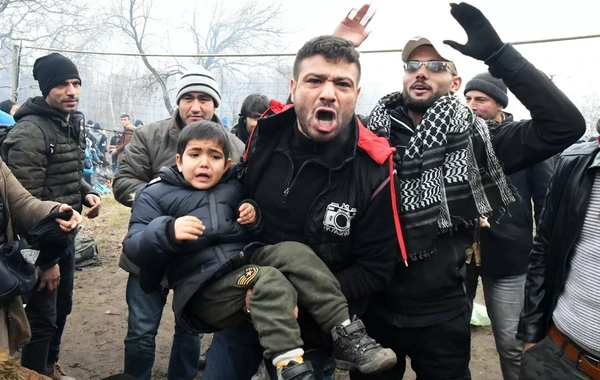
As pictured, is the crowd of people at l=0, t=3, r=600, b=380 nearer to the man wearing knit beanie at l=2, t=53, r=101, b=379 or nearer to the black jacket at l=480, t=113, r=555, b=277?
the man wearing knit beanie at l=2, t=53, r=101, b=379

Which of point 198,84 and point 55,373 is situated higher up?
point 198,84

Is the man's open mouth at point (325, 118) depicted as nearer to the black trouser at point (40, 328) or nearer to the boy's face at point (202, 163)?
the boy's face at point (202, 163)

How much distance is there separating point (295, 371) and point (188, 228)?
0.71m

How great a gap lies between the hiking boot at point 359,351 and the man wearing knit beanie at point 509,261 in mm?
1618

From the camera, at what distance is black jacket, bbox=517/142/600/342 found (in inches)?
80.9

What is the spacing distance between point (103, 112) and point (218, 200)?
555 inches

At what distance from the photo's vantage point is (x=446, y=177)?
2.15 meters

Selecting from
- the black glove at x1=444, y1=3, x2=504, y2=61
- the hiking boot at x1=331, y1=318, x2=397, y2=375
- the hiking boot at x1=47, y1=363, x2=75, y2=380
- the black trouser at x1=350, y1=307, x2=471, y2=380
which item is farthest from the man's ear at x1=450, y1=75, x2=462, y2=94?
the hiking boot at x1=47, y1=363, x2=75, y2=380

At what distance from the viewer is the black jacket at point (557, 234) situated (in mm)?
2055

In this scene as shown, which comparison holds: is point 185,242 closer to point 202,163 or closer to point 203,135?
point 202,163

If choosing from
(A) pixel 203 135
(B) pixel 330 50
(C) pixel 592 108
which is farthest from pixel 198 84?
(C) pixel 592 108

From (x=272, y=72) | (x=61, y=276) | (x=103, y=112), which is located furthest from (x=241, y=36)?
(x=61, y=276)

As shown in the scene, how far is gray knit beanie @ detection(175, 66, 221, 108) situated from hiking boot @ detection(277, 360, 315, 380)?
194 cm

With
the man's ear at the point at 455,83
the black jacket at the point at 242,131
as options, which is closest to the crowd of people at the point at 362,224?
the man's ear at the point at 455,83
